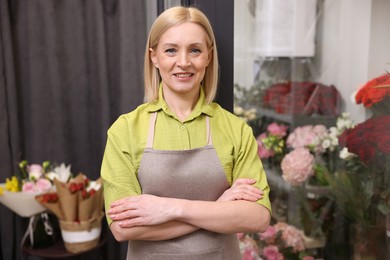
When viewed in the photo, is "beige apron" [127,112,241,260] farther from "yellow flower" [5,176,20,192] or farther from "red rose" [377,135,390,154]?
"yellow flower" [5,176,20,192]

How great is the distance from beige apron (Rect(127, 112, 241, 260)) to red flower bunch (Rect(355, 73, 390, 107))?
619 mm

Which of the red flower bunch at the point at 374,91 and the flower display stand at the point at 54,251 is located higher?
the red flower bunch at the point at 374,91

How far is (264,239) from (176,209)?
723mm

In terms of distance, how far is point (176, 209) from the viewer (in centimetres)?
95

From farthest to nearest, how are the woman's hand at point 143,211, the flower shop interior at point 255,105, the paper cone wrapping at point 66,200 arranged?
the paper cone wrapping at point 66,200, the flower shop interior at point 255,105, the woman's hand at point 143,211

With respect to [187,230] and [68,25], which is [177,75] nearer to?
[187,230]

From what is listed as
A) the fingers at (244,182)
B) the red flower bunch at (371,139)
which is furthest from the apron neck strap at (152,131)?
the red flower bunch at (371,139)

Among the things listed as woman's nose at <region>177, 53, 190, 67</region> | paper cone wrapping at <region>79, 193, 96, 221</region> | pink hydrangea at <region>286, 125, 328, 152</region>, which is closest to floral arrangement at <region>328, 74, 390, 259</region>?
pink hydrangea at <region>286, 125, 328, 152</region>

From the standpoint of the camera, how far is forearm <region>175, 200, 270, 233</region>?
95cm

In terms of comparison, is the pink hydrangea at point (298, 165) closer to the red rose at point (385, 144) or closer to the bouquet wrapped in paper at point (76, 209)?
the red rose at point (385, 144)

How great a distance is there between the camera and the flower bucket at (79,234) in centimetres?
189

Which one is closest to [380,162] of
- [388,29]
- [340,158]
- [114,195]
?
[340,158]

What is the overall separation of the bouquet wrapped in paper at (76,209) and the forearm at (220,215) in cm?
103

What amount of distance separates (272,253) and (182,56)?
2.96ft
